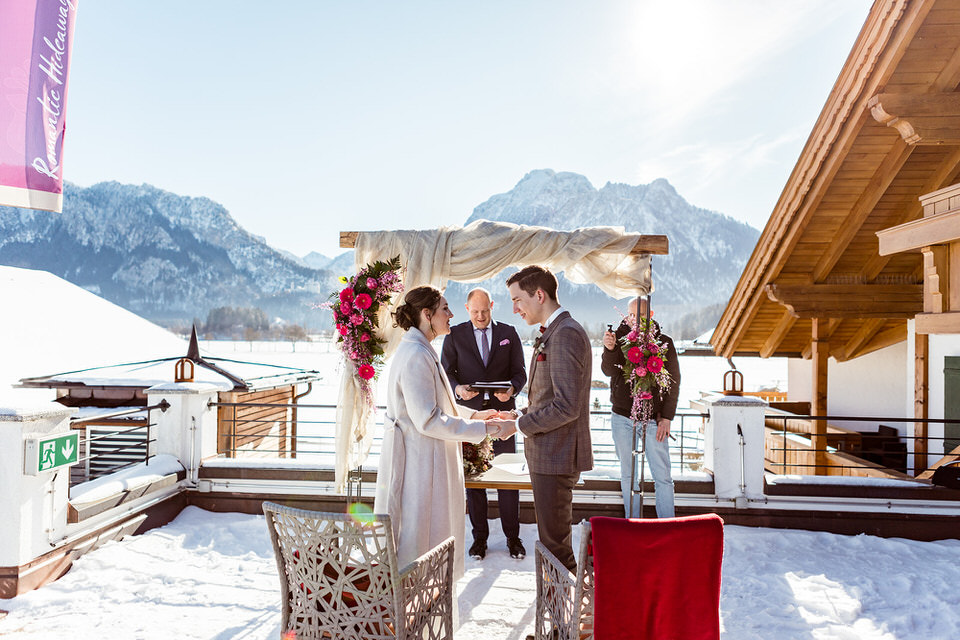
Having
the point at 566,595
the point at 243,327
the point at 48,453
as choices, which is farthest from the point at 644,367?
the point at 243,327

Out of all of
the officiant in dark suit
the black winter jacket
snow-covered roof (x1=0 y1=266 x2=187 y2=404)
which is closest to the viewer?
the black winter jacket

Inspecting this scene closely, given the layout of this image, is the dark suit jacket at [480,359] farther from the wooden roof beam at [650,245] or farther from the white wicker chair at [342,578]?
the white wicker chair at [342,578]

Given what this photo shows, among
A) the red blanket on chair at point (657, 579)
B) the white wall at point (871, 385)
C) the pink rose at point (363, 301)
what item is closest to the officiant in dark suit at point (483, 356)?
the pink rose at point (363, 301)

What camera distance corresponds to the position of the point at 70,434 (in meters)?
4.20

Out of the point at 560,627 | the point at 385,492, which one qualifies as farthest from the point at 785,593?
the point at 385,492

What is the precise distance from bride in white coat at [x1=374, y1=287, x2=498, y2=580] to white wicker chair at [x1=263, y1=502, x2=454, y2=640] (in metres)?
0.45

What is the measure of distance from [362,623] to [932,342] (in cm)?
944

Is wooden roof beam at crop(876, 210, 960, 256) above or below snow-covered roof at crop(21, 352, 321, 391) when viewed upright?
above

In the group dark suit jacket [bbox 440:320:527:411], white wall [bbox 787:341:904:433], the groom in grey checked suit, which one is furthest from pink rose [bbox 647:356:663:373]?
white wall [bbox 787:341:904:433]

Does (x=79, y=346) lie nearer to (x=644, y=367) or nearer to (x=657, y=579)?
(x=644, y=367)

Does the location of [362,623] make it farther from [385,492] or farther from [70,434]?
[70,434]

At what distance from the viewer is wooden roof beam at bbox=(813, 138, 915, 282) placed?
21.4 feet

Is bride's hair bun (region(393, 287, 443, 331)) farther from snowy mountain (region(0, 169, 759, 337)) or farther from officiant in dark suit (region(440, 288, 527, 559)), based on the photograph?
snowy mountain (region(0, 169, 759, 337))

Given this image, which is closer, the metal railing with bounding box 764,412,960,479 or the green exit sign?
the green exit sign
